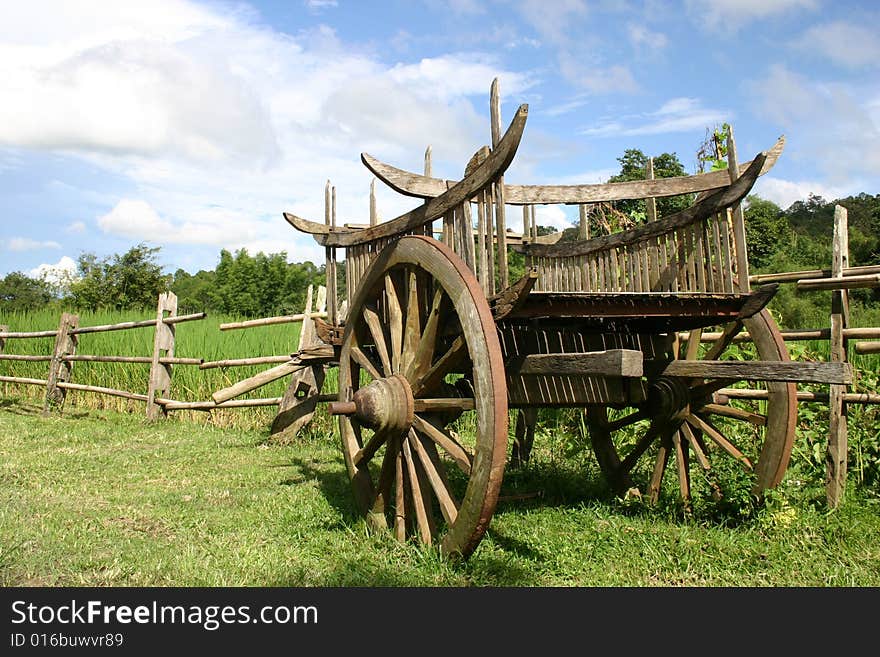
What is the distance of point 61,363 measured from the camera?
10.5m

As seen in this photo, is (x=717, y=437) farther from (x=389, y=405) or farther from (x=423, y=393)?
(x=389, y=405)

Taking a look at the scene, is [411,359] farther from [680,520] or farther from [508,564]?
[680,520]

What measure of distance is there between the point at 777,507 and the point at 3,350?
40.8 ft

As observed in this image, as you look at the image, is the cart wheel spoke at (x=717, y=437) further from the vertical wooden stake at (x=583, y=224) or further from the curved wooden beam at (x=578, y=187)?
the vertical wooden stake at (x=583, y=224)

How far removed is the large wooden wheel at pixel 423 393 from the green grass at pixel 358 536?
25 centimetres

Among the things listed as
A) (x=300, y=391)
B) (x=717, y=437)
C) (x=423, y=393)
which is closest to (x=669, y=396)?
(x=717, y=437)

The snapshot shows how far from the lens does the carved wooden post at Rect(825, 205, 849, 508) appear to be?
181 inches

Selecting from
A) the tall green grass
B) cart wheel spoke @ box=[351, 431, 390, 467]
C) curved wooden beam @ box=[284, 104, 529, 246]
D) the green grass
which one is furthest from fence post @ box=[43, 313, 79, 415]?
cart wheel spoke @ box=[351, 431, 390, 467]

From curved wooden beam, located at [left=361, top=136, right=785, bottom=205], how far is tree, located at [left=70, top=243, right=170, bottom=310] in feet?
96.4

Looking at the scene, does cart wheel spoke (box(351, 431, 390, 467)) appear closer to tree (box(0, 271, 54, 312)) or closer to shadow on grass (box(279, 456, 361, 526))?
shadow on grass (box(279, 456, 361, 526))

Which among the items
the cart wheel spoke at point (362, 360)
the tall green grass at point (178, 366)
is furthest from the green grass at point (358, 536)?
the tall green grass at point (178, 366)

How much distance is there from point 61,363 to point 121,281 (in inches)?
889

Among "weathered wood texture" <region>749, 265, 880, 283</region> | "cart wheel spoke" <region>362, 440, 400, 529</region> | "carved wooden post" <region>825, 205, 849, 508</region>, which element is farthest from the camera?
"weathered wood texture" <region>749, 265, 880, 283</region>

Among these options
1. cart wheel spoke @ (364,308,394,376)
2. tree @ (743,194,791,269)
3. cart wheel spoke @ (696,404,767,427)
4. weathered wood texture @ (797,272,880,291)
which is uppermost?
tree @ (743,194,791,269)
